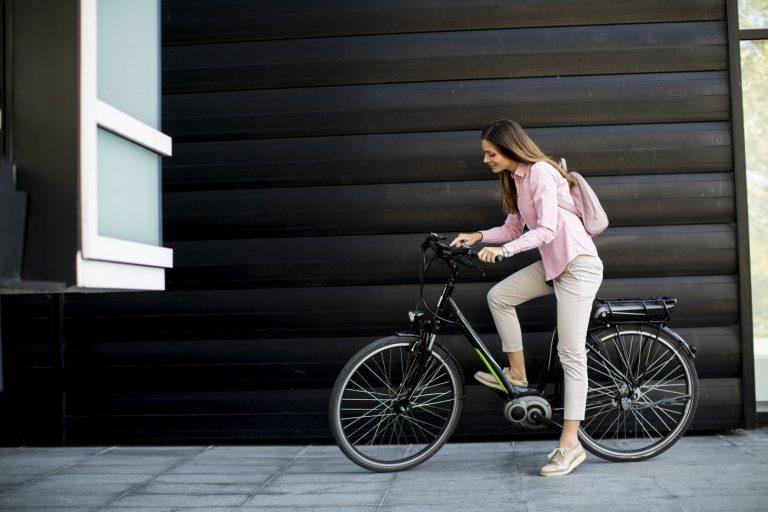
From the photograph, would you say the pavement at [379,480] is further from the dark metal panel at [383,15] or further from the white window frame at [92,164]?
the dark metal panel at [383,15]

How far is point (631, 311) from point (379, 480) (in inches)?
57.7

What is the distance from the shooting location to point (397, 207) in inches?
191

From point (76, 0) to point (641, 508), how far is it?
2951 mm

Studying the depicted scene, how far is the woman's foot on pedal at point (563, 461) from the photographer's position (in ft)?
13.0

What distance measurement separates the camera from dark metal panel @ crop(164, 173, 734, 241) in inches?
189

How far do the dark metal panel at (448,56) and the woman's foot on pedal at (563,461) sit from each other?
6.89ft

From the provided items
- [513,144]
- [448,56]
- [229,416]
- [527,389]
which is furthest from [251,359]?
[448,56]

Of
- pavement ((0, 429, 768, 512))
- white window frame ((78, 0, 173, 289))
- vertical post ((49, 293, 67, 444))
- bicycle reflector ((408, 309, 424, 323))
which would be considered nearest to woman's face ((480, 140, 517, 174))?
bicycle reflector ((408, 309, 424, 323))

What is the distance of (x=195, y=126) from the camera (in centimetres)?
495

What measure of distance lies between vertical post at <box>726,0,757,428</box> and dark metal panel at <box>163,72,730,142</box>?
2.8 inches

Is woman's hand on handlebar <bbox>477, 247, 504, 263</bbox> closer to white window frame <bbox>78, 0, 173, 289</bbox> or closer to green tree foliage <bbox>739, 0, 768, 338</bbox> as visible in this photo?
white window frame <bbox>78, 0, 173, 289</bbox>

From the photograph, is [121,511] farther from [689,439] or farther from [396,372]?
[689,439]

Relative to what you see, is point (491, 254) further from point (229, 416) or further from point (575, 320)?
point (229, 416)

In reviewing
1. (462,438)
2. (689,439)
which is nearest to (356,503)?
(462,438)
